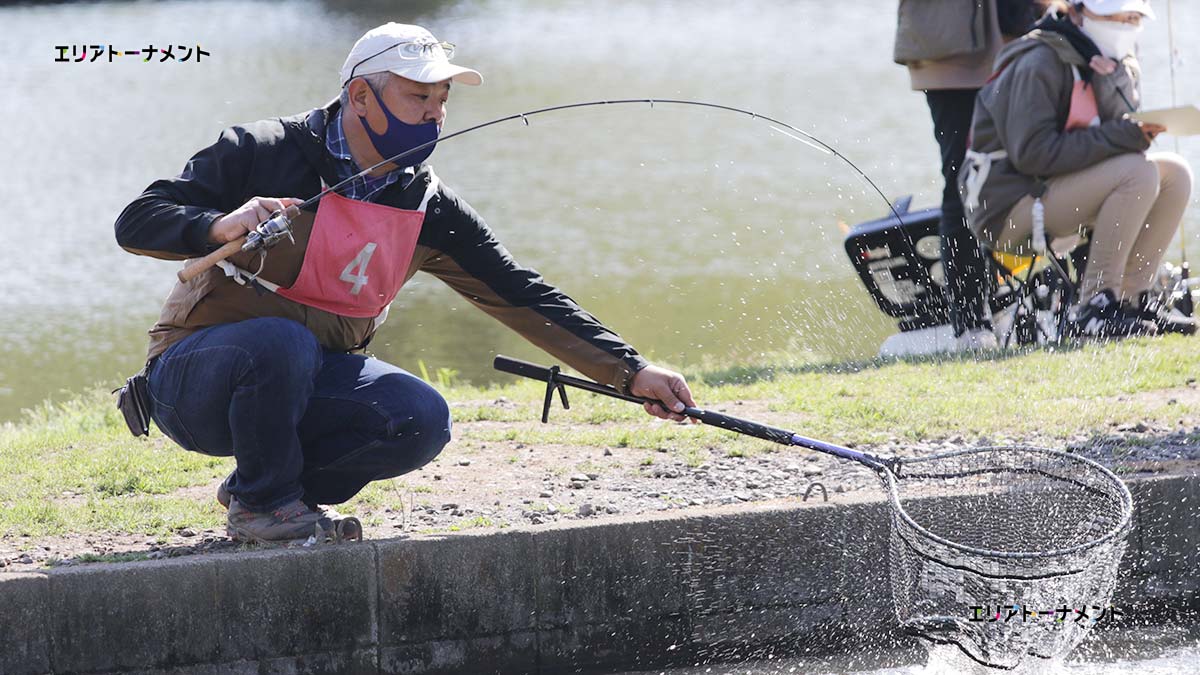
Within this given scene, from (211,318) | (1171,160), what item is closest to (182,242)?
(211,318)

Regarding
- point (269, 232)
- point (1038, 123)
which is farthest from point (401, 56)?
point (1038, 123)

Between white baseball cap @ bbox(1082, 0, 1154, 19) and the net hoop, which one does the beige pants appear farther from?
the net hoop

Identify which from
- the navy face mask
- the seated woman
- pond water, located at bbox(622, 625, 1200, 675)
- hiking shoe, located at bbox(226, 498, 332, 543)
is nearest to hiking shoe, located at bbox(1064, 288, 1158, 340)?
the seated woman

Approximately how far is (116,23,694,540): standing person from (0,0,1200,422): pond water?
377cm

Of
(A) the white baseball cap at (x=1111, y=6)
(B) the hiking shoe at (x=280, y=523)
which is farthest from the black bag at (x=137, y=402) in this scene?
(A) the white baseball cap at (x=1111, y=6)

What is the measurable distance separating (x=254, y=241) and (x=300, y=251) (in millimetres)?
367

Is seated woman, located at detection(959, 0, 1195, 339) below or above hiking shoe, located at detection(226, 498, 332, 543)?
above

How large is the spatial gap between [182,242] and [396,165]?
0.65 meters

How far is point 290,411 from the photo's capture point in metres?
3.87

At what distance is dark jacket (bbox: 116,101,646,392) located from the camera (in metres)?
3.79

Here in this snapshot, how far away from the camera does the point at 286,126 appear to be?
13.3 ft

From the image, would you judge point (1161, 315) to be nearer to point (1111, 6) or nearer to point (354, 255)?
point (1111, 6)

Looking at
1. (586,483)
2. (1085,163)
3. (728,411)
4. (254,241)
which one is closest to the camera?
(254,241)

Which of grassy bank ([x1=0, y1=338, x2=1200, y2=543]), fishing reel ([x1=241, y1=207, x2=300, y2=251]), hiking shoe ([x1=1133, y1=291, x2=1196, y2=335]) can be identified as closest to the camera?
fishing reel ([x1=241, y1=207, x2=300, y2=251])
